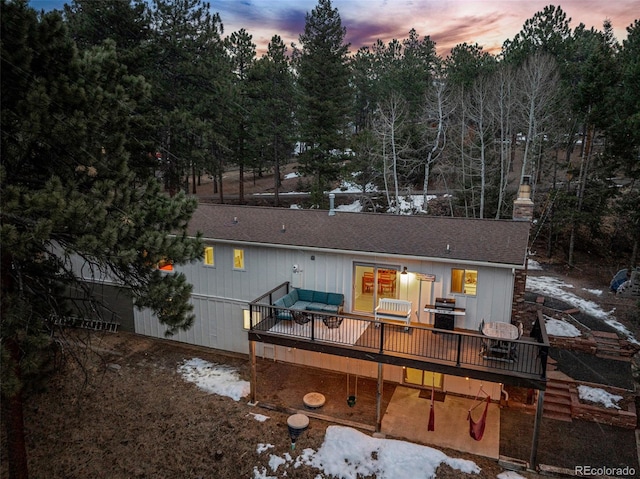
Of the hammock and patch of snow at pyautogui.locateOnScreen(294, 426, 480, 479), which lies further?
the hammock

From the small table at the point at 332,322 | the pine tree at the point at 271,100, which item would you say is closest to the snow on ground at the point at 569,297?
the small table at the point at 332,322

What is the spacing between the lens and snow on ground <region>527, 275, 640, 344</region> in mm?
15280

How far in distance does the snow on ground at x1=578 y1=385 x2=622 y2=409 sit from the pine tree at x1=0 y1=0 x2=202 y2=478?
10.5 m

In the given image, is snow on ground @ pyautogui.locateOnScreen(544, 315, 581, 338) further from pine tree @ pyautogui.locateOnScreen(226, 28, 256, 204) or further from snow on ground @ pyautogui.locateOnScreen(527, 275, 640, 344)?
pine tree @ pyautogui.locateOnScreen(226, 28, 256, 204)

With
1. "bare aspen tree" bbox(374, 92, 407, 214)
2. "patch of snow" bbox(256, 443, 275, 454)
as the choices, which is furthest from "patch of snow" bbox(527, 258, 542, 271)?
"patch of snow" bbox(256, 443, 275, 454)

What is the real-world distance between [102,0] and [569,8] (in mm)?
30398

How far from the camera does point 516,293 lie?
37.7 ft

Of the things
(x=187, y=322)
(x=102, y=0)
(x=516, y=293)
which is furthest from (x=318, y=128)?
(x=187, y=322)

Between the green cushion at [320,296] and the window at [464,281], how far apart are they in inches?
144

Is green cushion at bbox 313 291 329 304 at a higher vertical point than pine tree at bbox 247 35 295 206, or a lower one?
lower

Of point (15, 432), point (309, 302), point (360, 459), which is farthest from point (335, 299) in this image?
point (15, 432)

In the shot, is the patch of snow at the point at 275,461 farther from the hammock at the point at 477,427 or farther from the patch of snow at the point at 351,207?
the patch of snow at the point at 351,207

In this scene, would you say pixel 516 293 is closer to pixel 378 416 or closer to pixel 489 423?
pixel 489 423

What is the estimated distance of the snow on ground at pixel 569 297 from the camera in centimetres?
1528
